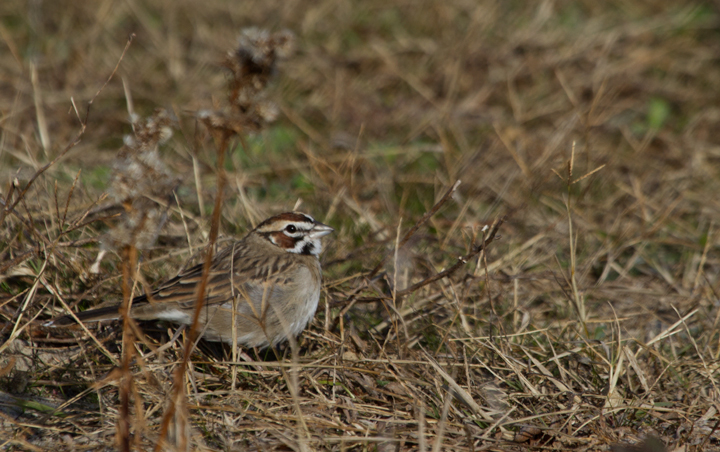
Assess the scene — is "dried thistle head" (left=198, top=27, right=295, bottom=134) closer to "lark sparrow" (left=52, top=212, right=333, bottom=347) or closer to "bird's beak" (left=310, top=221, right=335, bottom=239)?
"lark sparrow" (left=52, top=212, right=333, bottom=347)

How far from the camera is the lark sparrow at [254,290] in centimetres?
429

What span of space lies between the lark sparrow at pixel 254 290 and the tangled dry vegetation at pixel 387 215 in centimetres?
18

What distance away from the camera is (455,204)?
6.47 m

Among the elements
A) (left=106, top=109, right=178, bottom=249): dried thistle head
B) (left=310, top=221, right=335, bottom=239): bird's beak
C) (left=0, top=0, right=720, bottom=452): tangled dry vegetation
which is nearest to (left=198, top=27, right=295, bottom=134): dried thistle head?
(left=0, top=0, right=720, bottom=452): tangled dry vegetation

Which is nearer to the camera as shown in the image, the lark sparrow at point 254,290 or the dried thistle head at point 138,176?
the dried thistle head at point 138,176

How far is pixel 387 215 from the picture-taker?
6289mm

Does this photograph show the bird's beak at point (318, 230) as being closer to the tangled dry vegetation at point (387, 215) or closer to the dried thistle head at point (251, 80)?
the tangled dry vegetation at point (387, 215)

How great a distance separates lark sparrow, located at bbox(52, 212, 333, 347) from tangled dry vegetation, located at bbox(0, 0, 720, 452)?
181 mm

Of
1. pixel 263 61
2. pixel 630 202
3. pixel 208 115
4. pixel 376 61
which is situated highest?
pixel 263 61

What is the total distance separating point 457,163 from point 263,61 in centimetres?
448

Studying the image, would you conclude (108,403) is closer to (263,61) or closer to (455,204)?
(263,61)

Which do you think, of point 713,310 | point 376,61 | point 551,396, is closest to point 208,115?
point 551,396

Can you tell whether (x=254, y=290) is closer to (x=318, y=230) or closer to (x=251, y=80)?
(x=318, y=230)

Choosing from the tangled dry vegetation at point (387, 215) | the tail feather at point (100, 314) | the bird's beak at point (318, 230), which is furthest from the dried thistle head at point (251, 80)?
the bird's beak at point (318, 230)
